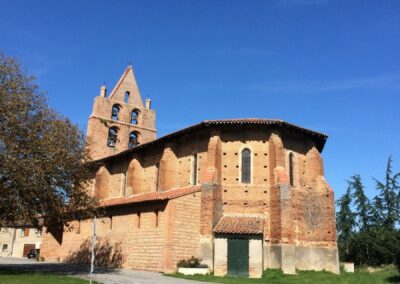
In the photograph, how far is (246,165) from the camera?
25.6 metres

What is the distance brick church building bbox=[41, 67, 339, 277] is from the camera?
22.8 meters

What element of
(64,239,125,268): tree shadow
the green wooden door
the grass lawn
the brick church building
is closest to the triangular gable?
the brick church building

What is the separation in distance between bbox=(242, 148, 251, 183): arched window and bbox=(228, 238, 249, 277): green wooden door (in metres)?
4.17

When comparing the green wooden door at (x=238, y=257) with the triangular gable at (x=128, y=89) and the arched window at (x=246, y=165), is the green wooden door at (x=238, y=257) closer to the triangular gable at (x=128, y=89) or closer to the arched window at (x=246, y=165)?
the arched window at (x=246, y=165)

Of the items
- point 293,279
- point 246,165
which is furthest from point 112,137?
point 293,279

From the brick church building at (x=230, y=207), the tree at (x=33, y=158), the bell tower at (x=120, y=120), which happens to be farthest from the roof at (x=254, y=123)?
the bell tower at (x=120, y=120)

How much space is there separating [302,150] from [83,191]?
14264mm

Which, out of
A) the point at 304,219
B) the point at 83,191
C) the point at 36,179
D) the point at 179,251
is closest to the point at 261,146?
the point at 304,219

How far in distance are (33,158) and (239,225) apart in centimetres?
1148

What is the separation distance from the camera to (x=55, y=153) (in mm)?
19016

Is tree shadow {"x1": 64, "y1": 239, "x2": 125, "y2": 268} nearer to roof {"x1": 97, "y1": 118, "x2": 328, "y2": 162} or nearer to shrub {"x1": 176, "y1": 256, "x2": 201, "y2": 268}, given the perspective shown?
shrub {"x1": 176, "y1": 256, "x2": 201, "y2": 268}

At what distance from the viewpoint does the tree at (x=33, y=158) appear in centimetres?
1795

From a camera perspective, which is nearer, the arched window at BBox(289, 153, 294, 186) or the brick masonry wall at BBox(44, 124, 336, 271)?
the brick masonry wall at BBox(44, 124, 336, 271)

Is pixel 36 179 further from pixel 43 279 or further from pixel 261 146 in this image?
pixel 261 146
